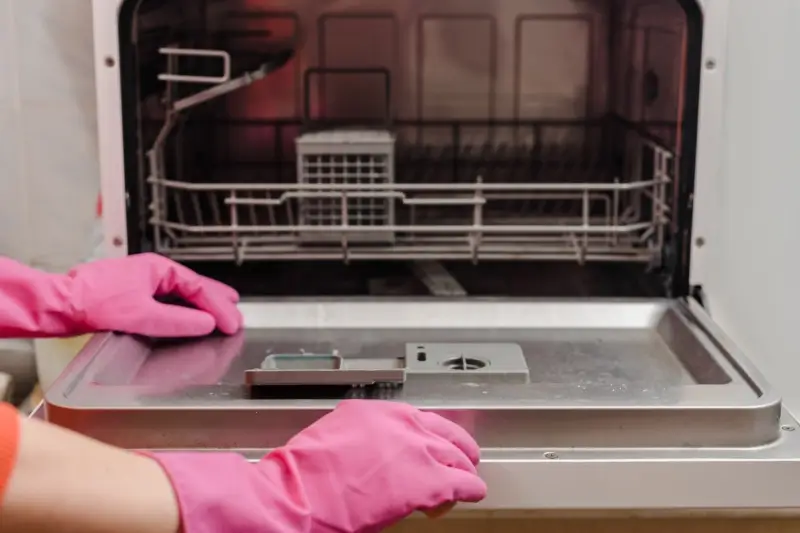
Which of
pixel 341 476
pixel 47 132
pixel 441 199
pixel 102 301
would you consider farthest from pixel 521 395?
pixel 47 132

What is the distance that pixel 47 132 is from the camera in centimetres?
140

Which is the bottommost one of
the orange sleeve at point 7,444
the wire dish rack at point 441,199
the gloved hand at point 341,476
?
the gloved hand at point 341,476

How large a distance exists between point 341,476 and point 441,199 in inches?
18.7

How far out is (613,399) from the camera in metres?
0.84

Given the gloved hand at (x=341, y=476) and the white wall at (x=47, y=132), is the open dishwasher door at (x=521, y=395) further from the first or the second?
the white wall at (x=47, y=132)

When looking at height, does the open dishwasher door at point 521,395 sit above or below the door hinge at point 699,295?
below

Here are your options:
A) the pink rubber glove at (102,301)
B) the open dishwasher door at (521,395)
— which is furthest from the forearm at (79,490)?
the pink rubber glove at (102,301)

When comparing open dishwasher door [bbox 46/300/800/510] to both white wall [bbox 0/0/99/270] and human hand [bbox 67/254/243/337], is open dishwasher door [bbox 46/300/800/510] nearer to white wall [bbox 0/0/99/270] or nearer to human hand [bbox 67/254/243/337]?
human hand [bbox 67/254/243/337]

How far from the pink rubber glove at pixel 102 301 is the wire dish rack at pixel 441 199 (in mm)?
70

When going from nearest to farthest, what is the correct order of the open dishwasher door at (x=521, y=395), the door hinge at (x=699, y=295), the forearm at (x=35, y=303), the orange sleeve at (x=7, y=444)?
the orange sleeve at (x=7, y=444)
the open dishwasher door at (x=521, y=395)
the forearm at (x=35, y=303)
the door hinge at (x=699, y=295)

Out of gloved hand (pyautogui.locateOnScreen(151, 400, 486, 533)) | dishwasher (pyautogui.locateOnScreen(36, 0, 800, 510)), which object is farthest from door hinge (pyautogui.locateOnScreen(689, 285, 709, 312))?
gloved hand (pyautogui.locateOnScreen(151, 400, 486, 533))

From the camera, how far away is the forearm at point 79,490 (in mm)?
607

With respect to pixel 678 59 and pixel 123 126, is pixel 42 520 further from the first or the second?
pixel 678 59

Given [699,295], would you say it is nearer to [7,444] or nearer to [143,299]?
[143,299]
